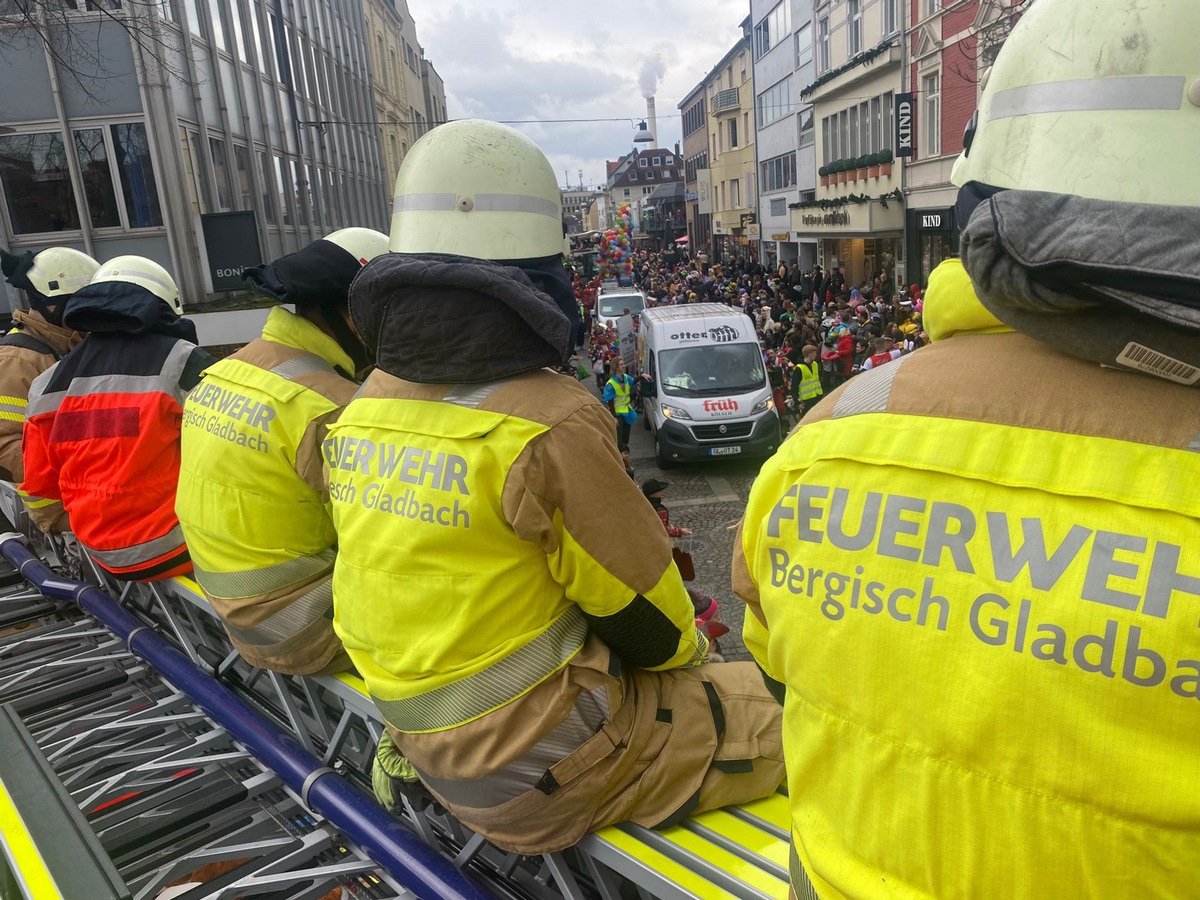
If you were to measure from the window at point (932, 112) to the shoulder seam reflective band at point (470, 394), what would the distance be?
23306 millimetres

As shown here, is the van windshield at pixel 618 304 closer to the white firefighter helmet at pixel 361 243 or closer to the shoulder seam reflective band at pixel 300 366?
the white firefighter helmet at pixel 361 243

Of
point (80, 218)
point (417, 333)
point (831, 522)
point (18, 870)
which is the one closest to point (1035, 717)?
point (831, 522)

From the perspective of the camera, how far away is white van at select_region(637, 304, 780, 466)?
11742 mm

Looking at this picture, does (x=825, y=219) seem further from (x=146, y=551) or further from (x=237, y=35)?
(x=146, y=551)

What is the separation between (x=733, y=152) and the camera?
47188 mm

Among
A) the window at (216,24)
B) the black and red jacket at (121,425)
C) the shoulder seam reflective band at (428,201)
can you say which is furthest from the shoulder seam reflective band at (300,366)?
the window at (216,24)

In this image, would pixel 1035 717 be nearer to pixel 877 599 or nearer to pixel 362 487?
pixel 877 599

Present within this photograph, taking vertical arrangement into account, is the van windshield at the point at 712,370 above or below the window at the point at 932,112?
below

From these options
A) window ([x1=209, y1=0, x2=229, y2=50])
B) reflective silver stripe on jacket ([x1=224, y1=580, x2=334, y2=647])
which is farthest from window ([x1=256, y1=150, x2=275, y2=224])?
reflective silver stripe on jacket ([x1=224, y1=580, x2=334, y2=647])

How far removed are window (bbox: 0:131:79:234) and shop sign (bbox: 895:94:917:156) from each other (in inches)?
757

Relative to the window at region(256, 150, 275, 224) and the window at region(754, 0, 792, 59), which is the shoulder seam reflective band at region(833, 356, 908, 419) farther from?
the window at region(754, 0, 792, 59)

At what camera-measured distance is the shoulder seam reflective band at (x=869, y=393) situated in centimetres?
125

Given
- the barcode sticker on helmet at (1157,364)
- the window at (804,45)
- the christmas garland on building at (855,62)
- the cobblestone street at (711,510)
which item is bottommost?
the cobblestone street at (711,510)

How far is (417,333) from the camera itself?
2.06 metres
